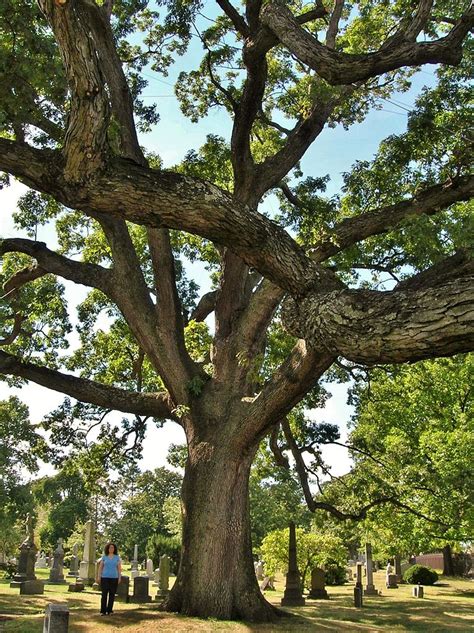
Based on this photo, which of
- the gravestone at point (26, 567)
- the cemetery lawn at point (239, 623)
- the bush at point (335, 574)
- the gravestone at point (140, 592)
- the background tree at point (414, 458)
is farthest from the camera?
the bush at point (335, 574)

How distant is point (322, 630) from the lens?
9.94 meters

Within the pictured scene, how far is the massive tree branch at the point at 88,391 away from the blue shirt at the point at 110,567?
2.98 m

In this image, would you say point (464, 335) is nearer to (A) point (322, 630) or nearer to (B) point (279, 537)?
(A) point (322, 630)

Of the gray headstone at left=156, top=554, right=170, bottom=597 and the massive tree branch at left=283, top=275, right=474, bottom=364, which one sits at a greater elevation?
the massive tree branch at left=283, top=275, right=474, bottom=364

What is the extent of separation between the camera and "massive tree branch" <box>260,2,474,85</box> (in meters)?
7.24

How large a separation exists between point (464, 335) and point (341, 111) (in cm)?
1081

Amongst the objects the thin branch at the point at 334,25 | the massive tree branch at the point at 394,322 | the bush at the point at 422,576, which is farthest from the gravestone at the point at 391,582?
the massive tree branch at the point at 394,322

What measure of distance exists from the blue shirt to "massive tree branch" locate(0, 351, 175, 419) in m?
2.98

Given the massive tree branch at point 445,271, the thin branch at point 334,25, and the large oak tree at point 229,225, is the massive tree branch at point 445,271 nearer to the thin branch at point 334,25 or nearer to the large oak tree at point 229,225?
the large oak tree at point 229,225

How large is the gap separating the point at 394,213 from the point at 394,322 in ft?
20.2

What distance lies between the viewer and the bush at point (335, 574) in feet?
98.6

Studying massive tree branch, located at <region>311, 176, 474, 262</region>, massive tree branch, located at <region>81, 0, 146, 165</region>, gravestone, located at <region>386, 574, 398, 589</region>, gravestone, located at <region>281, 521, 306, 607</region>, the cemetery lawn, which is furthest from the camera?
gravestone, located at <region>386, 574, 398, 589</region>

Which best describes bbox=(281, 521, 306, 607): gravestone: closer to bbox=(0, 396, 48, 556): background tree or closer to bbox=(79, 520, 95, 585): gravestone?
bbox=(79, 520, 95, 585): gravestone

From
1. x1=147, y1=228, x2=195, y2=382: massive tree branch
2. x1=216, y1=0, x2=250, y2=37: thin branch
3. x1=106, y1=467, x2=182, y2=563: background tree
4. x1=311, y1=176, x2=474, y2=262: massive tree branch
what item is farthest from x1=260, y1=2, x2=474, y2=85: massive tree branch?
x1=106, y1=467, x2=182, y2=563: background tree
